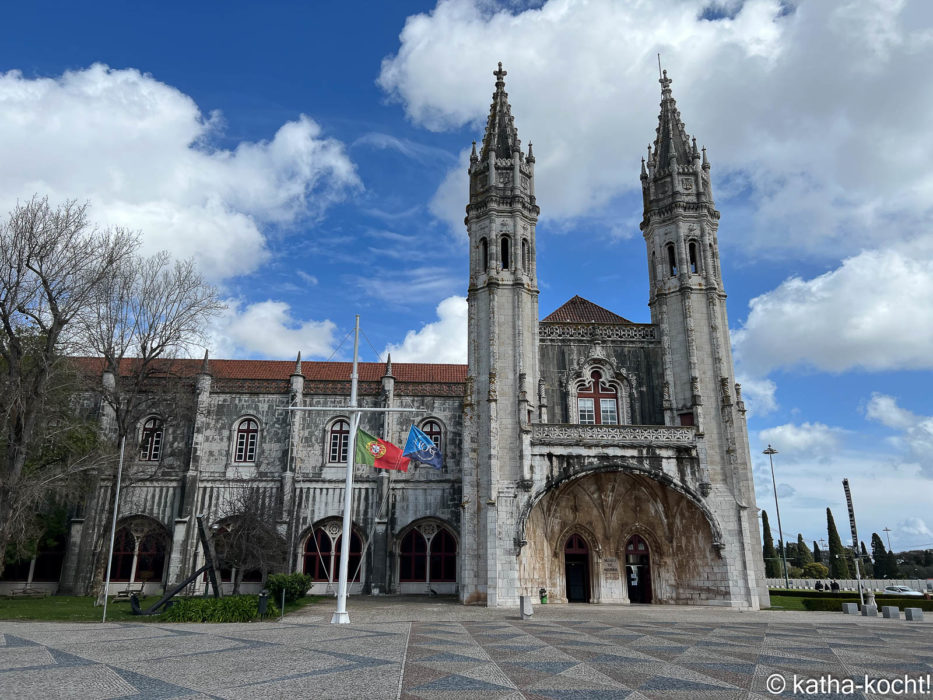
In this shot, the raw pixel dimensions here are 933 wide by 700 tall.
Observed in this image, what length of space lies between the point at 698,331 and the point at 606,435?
275 inches

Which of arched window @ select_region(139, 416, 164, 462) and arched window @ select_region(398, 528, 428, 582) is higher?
arched window @ select_region(139, 416, 164, 462)

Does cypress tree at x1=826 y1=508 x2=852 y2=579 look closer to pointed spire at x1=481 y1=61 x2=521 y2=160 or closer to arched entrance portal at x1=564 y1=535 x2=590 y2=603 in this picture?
arched entrance portal at x1=564 y1=535 x2=590 y2=603

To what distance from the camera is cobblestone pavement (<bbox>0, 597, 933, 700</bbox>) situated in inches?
331

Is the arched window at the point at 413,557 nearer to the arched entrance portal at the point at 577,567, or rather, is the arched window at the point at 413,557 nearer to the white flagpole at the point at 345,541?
the arched entrance portal at the point at 577,567

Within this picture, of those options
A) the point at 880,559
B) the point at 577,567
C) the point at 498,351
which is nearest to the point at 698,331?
the point at 498,351

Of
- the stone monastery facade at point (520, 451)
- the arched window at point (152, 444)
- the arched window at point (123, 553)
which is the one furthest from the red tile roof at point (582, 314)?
the arched window at point (123, 553)

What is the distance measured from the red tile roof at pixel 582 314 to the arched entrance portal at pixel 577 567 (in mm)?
10613

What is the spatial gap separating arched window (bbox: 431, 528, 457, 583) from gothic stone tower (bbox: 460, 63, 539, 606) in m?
6.75

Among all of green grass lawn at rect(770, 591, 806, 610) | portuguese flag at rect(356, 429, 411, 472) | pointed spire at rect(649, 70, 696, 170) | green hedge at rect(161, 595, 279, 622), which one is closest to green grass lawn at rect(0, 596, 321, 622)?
green hedge at rect(161, 595, 279, 622)

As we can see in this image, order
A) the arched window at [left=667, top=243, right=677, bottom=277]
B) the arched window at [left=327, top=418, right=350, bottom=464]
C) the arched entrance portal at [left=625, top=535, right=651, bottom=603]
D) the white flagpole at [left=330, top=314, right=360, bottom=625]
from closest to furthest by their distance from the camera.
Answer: the white flagpole at [left=330, top=314, right=360, bottom=625] → the arched entrance portal at [left=625, top=535, right=651, bottom=603] → the arched window at [left=667, top=243, right=677, bottom=277] → the arched window at [left=327, top=418, right=350, bottom=464]

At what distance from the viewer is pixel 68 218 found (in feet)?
78.2

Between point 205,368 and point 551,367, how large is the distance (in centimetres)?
1862

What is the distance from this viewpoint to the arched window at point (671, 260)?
3045 centimetres

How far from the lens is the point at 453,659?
10.6m
